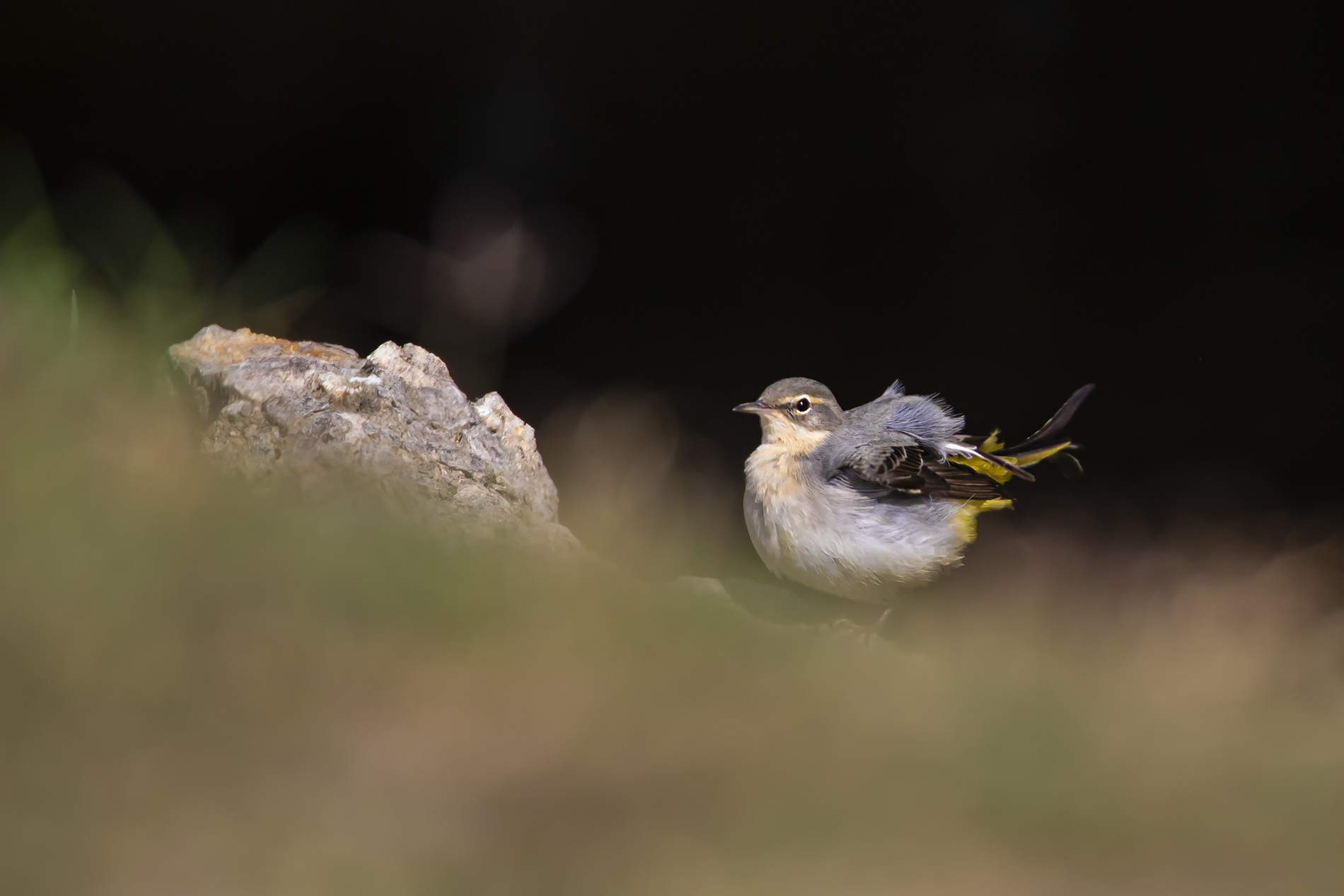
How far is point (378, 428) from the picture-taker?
109 inches

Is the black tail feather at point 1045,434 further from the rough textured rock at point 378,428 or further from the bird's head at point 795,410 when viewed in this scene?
the rough textured rock at point 378,428

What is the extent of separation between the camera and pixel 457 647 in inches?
71.0

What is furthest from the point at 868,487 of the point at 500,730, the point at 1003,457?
the point at 500,730

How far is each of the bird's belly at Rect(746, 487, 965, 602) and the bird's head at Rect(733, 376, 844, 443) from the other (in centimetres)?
23

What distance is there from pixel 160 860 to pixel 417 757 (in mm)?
364

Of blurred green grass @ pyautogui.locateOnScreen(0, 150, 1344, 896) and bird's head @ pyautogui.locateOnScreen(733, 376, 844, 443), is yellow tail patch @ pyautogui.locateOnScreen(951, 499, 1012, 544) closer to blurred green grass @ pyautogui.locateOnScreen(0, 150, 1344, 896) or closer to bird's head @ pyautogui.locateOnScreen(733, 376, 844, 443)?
bird's head @ pyautogui.locateOnScreen(733, 376, 844, 443)

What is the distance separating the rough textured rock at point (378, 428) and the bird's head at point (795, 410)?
0.77 metres

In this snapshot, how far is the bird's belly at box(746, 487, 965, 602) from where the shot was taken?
309 centimetres

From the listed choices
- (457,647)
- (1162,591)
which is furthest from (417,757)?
(1162,591)

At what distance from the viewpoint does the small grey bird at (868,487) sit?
3.11 m

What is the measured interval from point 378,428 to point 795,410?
4.33ft

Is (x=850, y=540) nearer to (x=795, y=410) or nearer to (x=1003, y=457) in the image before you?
(x=795, y=410)

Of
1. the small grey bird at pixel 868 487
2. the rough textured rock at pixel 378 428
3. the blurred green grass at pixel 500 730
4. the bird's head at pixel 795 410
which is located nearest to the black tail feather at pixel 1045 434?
the small grey bird at pixel 868 487

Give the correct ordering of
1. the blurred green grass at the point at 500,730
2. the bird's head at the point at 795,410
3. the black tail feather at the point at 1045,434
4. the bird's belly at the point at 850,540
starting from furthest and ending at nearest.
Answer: the black tail feather at the point at 1045,434 < the bird's head at the point at 795,410 < the bird's belly at the point at 850,540 < the blurred green grass at the point at 500,730
